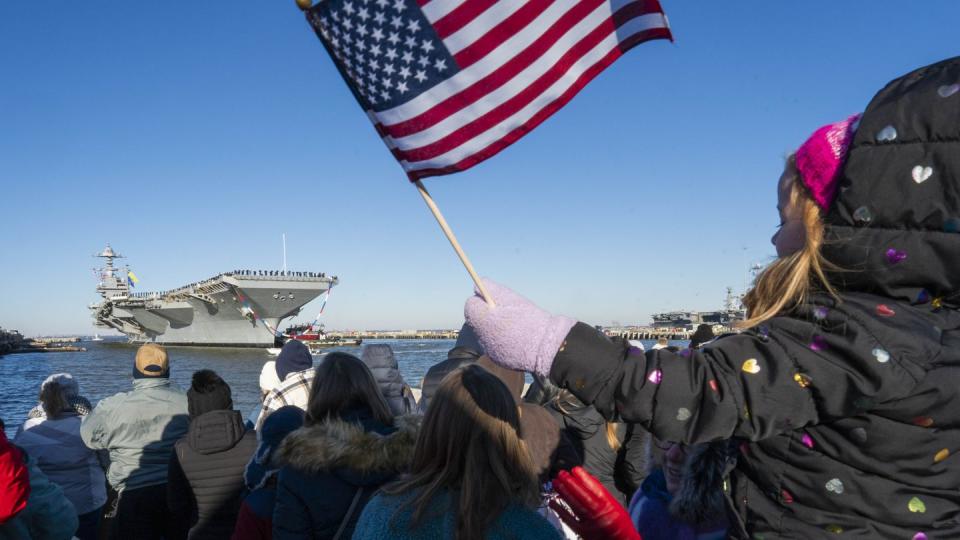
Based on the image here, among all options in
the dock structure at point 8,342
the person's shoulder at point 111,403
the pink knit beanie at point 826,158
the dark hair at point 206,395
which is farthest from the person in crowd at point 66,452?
Result: the dock structure at point 8,342

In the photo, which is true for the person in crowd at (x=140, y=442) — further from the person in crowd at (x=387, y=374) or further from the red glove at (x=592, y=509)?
the red glove at (x=592, y=509)

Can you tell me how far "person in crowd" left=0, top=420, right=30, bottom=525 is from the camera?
7.44ft

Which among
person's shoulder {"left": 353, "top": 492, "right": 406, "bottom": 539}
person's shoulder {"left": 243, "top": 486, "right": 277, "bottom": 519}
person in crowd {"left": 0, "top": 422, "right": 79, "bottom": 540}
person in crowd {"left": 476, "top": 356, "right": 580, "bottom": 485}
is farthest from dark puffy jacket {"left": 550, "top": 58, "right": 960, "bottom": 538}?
person in crowd {"left": 0, "top": 422, "right": 79, "bottom": 540}

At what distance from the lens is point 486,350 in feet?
4.13

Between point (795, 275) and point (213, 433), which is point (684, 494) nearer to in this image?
point (795, 275)

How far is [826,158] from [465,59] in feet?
3.74

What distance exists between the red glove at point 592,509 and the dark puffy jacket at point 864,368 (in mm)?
337

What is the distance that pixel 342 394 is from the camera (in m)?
2.50

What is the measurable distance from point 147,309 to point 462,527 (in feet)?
219

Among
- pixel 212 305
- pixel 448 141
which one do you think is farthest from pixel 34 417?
pixel 212 305

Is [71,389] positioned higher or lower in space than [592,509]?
higher

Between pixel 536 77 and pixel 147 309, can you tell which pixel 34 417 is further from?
pixel 147 309

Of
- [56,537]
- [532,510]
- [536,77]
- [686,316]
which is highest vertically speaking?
[536,77]

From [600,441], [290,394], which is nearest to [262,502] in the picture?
[290,394]
